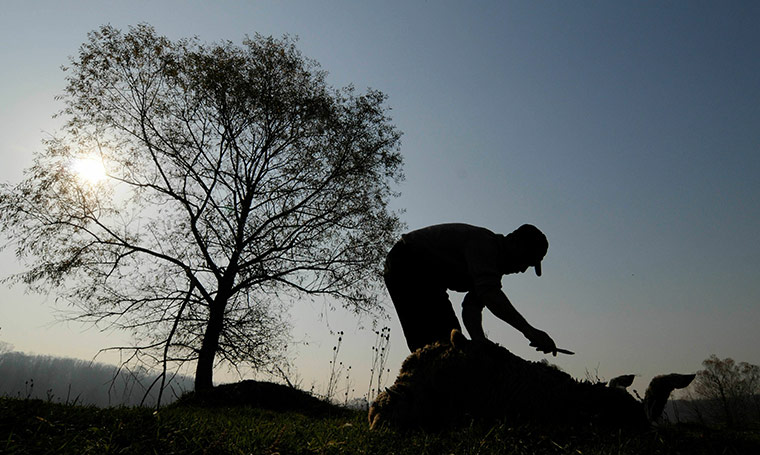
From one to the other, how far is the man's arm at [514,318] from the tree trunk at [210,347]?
408 inches

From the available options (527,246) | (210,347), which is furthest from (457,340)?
(210,347)

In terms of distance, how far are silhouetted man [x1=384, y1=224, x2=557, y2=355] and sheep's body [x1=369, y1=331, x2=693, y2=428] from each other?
343 mm

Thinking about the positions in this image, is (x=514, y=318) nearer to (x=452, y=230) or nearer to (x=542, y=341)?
(x=542, y=341)

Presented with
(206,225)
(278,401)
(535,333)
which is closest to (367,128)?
(206,225)

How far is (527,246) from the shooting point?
396 cm

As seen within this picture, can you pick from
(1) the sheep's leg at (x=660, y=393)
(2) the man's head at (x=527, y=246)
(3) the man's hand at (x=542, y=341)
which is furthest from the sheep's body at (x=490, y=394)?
(2) the man's head at (x=527, y=246)

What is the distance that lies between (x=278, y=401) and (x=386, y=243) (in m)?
5.82

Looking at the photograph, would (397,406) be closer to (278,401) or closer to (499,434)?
(499,434)

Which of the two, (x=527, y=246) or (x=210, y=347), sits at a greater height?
(x=527, y=246)

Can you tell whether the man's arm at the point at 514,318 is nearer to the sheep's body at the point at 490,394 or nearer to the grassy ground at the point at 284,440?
the sheep's body at the point at 490,394

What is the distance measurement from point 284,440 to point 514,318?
202cm

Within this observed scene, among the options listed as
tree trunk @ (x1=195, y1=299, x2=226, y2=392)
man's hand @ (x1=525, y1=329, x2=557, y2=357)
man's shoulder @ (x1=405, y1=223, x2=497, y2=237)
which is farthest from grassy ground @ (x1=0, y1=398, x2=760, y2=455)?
tree trunk @ (x1=195, y1=299, x2=226, y2=392)

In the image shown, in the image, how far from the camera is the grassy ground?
262 cm

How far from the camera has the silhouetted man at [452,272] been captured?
3.78 meters
